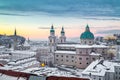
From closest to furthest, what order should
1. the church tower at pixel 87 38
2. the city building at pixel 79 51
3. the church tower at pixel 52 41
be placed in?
the city building at pixel 79 51 → the church tower at pixel 52 41 → the church tower at pixel 87 38

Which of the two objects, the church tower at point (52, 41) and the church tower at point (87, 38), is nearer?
the church tower at point (52, 41)

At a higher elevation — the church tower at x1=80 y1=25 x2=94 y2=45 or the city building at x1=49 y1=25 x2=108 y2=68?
the church tower at x1=80 y1=25 x2=94 y2=45

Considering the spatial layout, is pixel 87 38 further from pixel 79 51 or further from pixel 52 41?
pixel 52 41

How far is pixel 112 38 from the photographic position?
2630 inches

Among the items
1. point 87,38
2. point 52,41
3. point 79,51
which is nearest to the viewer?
point 79,51

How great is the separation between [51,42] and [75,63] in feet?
19.9

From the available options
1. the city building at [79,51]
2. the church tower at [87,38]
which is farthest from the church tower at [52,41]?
the church tower at [87,38]

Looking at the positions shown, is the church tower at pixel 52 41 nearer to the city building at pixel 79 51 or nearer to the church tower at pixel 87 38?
the city building at pixel 79 51

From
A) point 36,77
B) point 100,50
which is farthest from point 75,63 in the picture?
point 36,77

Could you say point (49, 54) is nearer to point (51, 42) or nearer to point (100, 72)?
point (51, 42)

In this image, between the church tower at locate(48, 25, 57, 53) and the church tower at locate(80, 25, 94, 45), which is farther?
the church tower at locate(80, 25, 94, 45)

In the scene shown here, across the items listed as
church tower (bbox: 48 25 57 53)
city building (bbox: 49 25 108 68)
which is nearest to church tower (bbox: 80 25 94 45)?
city building (bbox: 49 25 108 68)

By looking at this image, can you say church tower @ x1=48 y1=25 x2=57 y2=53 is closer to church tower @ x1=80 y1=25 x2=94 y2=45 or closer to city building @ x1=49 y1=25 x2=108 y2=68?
city building @ x1=49 y1=25 x2=108 y2=68

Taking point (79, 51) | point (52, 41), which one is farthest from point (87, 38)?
point (52, 41)
